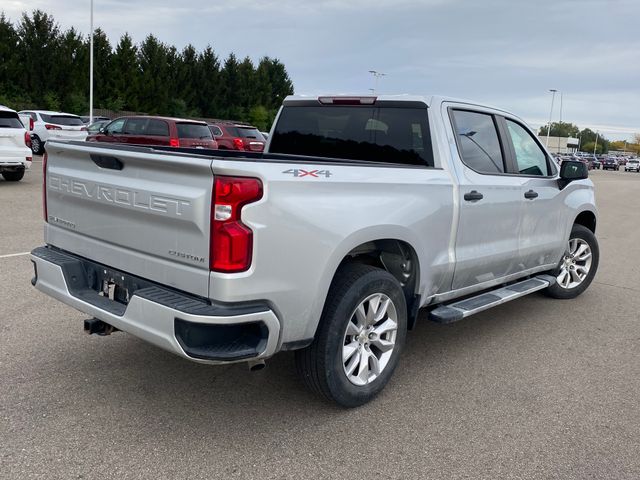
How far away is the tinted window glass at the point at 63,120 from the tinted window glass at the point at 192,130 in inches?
231

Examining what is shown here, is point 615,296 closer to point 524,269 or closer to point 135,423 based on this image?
point 524,269

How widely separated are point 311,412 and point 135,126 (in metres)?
16.6

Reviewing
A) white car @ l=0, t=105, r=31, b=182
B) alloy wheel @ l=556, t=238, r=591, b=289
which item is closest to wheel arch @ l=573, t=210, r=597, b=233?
alloy wheel @ l=556, t=238, r=591, b=289

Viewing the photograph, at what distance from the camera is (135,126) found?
61.2 feet

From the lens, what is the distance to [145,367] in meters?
4.13

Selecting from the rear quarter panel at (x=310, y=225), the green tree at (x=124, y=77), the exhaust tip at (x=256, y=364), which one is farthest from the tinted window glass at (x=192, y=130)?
the green tree at (x=124, y=77)

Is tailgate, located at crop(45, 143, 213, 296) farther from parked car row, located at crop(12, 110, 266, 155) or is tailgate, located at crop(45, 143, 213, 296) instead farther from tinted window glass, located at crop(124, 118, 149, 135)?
tinted window glass, located at crop(124, 118, 149, 135)

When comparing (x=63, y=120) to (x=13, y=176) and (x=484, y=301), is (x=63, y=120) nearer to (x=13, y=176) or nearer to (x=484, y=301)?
(x=13, y=176)

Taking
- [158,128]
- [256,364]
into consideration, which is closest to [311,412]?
[256,364]

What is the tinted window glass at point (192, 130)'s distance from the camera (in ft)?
59.8

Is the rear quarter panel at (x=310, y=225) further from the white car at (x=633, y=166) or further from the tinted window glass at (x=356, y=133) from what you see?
the white car at (x=633, y=166)

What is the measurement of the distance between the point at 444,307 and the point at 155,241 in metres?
2.16

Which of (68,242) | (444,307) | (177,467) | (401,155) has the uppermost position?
(401,155)

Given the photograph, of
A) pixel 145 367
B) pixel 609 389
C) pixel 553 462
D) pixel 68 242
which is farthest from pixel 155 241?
pixel 609 389
